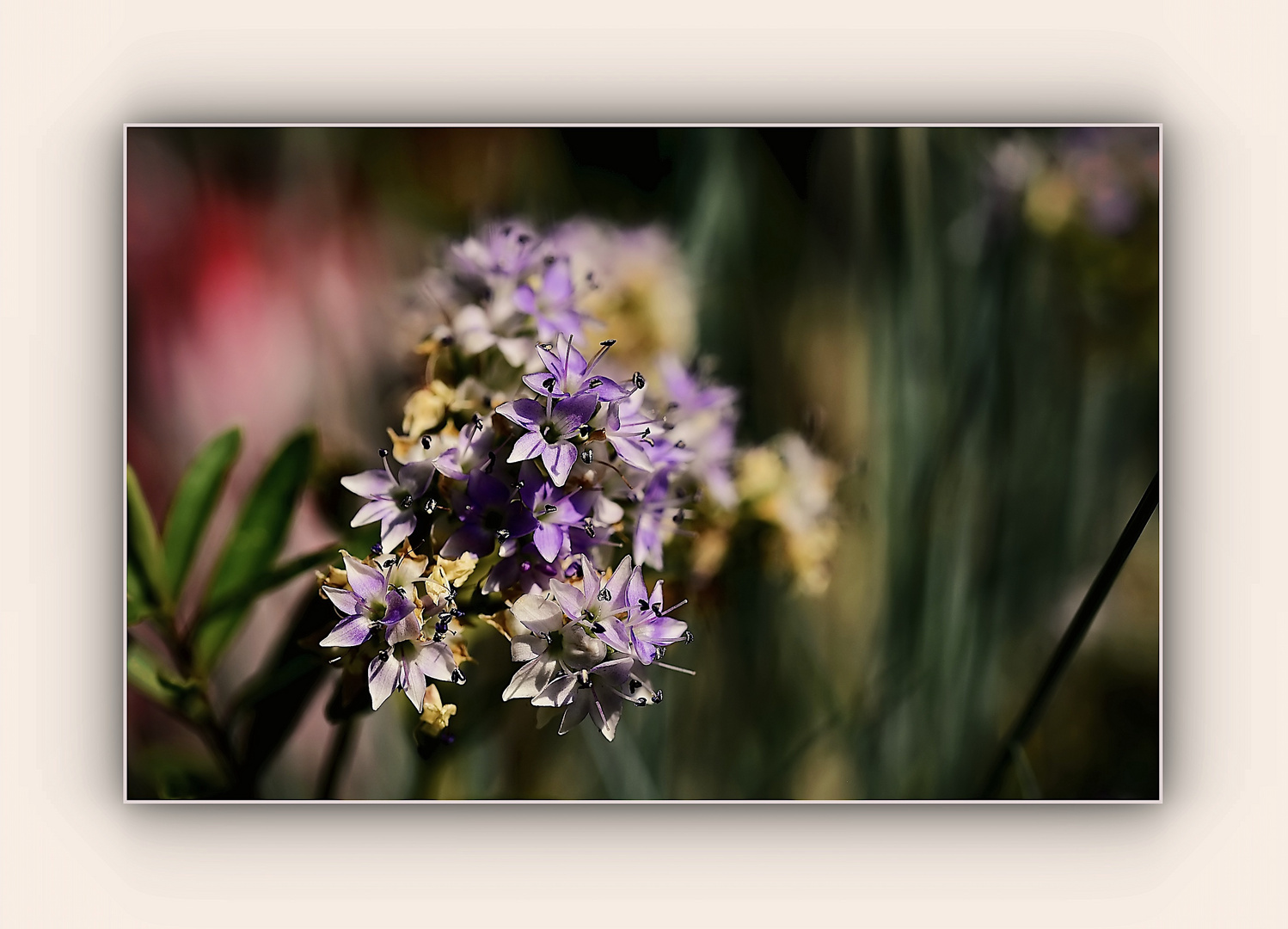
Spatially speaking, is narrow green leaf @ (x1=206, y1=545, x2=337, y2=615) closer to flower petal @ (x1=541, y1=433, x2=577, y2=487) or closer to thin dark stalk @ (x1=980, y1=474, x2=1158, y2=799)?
flower petal @ (x1=541, y1=433, x2=577, y2=487)

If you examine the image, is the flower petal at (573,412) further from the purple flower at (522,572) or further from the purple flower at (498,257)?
the purple flower at (498,257)

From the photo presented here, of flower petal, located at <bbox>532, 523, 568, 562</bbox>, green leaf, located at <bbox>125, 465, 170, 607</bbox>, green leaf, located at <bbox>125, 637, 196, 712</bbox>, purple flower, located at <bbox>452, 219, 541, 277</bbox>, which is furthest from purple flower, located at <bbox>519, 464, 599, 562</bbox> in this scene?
green leaf, located at <bbox>125, 465, 170, 607</bbox>

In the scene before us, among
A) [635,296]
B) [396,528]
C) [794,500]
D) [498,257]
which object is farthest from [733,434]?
[396,528]

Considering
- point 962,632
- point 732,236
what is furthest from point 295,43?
point 962,632

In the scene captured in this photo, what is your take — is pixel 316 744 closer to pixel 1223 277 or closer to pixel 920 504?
pixel 920 504

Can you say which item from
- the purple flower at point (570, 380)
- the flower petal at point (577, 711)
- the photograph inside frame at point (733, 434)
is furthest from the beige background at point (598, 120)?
the purple flower at point (570, 380)

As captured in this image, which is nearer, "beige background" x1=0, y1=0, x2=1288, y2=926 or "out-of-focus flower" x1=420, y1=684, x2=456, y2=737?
"out-of-focus flower" x1=420, y1=684, x2=456, y2=737

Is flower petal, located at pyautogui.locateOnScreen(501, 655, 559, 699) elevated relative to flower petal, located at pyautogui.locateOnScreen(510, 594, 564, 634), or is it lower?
lower
